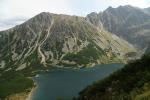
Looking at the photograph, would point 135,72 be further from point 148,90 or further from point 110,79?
point 148,90

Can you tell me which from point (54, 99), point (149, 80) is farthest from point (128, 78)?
point (54, 99)

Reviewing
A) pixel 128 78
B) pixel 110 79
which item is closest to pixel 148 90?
pixel 128 78

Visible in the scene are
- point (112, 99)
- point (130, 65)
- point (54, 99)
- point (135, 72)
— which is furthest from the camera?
point (54, 99)

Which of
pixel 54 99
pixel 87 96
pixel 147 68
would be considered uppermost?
pixel 147 68

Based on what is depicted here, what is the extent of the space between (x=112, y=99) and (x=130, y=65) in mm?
37884

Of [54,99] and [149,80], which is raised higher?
[149,80]

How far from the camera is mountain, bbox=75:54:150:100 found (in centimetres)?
7794

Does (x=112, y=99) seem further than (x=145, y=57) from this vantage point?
No

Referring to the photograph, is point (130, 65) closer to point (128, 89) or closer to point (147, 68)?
point (147, 68)

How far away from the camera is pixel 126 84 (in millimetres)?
87938

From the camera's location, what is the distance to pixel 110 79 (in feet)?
335

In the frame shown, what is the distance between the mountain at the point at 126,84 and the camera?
256 feet

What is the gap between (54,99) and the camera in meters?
184

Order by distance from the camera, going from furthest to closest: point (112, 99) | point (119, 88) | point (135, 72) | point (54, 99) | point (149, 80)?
1. point (54, 99)
2. point (135, 72)
3. point (119, 88)
4. point (149, 80)
5. point (112, 99)
